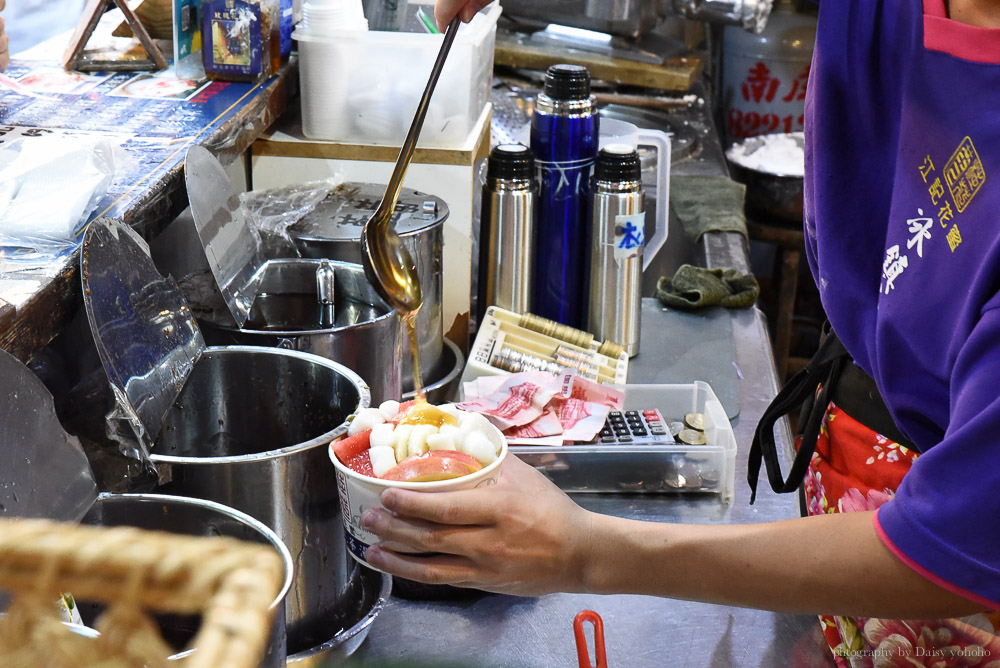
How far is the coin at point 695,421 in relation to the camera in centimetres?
163

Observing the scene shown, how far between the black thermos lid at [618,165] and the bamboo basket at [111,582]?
4.72ft

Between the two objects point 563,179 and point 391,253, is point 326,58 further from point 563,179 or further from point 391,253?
point 391,253

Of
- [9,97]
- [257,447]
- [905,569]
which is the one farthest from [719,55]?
[905,569]

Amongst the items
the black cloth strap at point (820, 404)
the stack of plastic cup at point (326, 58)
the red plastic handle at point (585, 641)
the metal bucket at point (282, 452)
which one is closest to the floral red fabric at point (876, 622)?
the black cloth strap at point (820, 404)

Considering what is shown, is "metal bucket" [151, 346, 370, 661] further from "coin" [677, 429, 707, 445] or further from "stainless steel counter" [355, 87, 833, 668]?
"coin" [677, 429, 707, 445]

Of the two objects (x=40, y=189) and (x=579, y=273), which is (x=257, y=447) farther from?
(x=579, y=273)

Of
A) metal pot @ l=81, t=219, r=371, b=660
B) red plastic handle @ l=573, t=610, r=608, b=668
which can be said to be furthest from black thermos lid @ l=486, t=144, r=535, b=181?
red plastic handle @ l=573, t=610, r=608, b=668

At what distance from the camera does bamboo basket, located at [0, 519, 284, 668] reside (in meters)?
0.52

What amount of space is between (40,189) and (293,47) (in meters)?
1.18

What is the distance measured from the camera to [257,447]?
130cm

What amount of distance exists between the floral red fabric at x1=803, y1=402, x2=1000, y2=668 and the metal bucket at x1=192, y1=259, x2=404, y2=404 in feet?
2.05

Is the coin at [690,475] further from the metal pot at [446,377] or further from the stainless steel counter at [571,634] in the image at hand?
the metal pot at [446,377]

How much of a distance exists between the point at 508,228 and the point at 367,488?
104cm

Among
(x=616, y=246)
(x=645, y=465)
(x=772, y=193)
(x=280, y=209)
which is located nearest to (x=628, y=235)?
(x=616, y=246)
